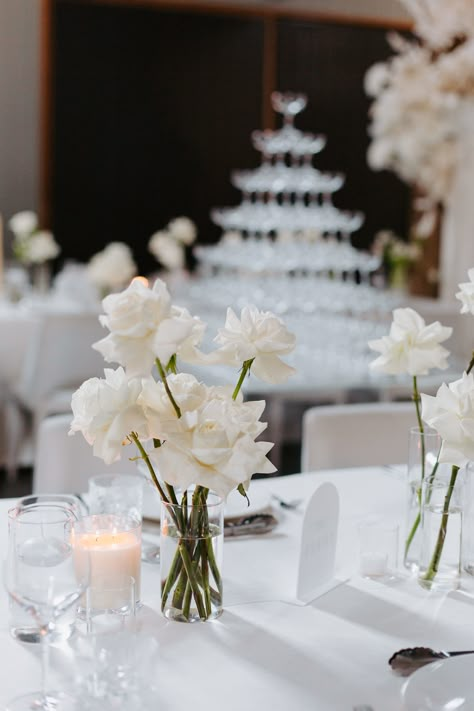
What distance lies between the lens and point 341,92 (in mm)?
7410

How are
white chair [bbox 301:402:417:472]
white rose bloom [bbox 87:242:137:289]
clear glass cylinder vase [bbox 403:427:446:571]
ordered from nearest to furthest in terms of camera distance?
clear glass cylinder vase [bbox 403:427:446:571] → white chair [bbox 301:402:417:472] → white rose bloom [bbox 87:242:137:289]

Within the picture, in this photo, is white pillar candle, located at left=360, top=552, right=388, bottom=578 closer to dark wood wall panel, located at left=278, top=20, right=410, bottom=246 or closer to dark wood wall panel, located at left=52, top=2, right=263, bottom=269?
dark wood wall panel, located at left=52, top=2, right=263, bottom=269

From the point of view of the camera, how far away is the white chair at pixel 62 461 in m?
2.14

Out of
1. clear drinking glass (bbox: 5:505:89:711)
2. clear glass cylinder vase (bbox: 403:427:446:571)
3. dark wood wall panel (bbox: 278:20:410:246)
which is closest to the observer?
clear drinking glass (bbox: 5:505:89:711)

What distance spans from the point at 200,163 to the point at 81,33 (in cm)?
123

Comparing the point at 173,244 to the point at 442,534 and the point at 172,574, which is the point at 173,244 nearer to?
the point at 442,534

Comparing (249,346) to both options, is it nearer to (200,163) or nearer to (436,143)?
(436,143)

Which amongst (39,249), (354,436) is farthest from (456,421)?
(39,249)

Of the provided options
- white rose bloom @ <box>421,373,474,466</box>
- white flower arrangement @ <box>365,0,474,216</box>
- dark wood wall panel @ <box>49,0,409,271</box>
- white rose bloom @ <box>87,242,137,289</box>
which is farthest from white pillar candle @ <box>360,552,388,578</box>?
dark wood wall panel @ <box>49,0,409,271</box>

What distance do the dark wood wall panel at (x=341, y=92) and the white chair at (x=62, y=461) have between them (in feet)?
18.3

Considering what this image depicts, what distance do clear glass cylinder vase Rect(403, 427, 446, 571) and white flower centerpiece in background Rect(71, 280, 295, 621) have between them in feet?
1.19

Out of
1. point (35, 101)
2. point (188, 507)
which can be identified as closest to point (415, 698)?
point (188, 507)

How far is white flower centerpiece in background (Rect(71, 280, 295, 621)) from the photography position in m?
1.06

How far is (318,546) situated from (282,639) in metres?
0.20
